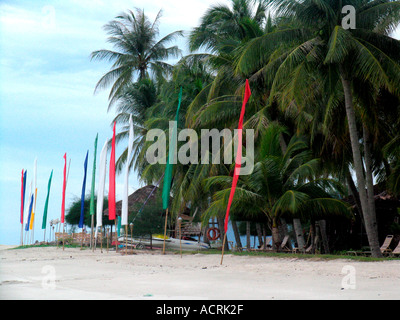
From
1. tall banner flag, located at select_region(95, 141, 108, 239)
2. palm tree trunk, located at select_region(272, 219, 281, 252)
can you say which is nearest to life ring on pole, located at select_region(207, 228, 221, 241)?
tall banner flag, located at select_region(95, 141, 108, 239)

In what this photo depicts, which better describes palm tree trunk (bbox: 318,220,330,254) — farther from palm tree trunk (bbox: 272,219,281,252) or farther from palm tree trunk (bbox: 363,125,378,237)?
palm tree trunk (bbox: 272,219,281,252)

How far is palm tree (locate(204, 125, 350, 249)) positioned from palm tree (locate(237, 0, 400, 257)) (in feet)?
4.77

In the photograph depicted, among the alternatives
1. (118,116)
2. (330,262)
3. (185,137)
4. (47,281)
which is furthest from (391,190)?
(118,116)

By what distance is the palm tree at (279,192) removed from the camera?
1603 cm

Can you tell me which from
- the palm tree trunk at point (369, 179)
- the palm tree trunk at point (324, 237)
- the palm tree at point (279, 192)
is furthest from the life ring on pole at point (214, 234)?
the palm tree trunk at point (369, 179)

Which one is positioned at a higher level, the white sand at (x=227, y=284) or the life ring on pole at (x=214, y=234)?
the life ring on pole at (x=214, y=234)

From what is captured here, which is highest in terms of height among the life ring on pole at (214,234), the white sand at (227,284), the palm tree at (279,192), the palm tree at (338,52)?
the palm tree at (338,52)

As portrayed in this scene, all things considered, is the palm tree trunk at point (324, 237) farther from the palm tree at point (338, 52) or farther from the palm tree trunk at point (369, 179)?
the palm tree at point (338, 52)

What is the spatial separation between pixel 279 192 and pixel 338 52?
16.2 feet

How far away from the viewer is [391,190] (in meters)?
18.1

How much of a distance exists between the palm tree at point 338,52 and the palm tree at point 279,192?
4.77 ft

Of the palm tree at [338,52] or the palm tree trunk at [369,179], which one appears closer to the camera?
the palm tree at [338,52]

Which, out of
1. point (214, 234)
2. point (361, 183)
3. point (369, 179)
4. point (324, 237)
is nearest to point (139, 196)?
point (214, 234)
